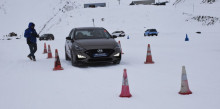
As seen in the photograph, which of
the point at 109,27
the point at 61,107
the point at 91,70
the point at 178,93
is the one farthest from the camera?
the point at 109,27

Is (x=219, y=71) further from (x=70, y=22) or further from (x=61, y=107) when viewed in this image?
(x=70, y=22)

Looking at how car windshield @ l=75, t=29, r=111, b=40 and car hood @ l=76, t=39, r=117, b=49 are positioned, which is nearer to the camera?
car hood @ l=76, t=39, r=117, b=49

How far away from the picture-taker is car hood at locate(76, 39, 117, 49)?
37.5ft

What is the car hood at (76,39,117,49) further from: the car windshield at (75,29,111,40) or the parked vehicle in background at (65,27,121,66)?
the car windshield at (75,29,111,40)

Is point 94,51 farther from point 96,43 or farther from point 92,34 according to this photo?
point 92,34

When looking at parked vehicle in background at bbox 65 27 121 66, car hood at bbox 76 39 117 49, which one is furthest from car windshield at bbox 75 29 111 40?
car hood at bbox 76 39 117 49

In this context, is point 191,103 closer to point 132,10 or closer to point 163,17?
point 163,17

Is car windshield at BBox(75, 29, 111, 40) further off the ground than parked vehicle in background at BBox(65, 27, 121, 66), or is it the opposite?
car windshield at BBox(75, 29, 111, 40)

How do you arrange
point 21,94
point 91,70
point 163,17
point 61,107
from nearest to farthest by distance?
point 61,107 < point 21,94 < point 91,70 < point 163,17

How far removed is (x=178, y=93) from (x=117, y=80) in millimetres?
2249

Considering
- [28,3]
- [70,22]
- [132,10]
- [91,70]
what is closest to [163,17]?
[132,10]

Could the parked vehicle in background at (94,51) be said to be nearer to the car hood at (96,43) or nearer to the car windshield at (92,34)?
the car hood at (96,43)

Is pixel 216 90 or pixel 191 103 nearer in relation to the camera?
pixel 191 103

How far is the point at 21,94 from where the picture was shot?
24.1 ft
